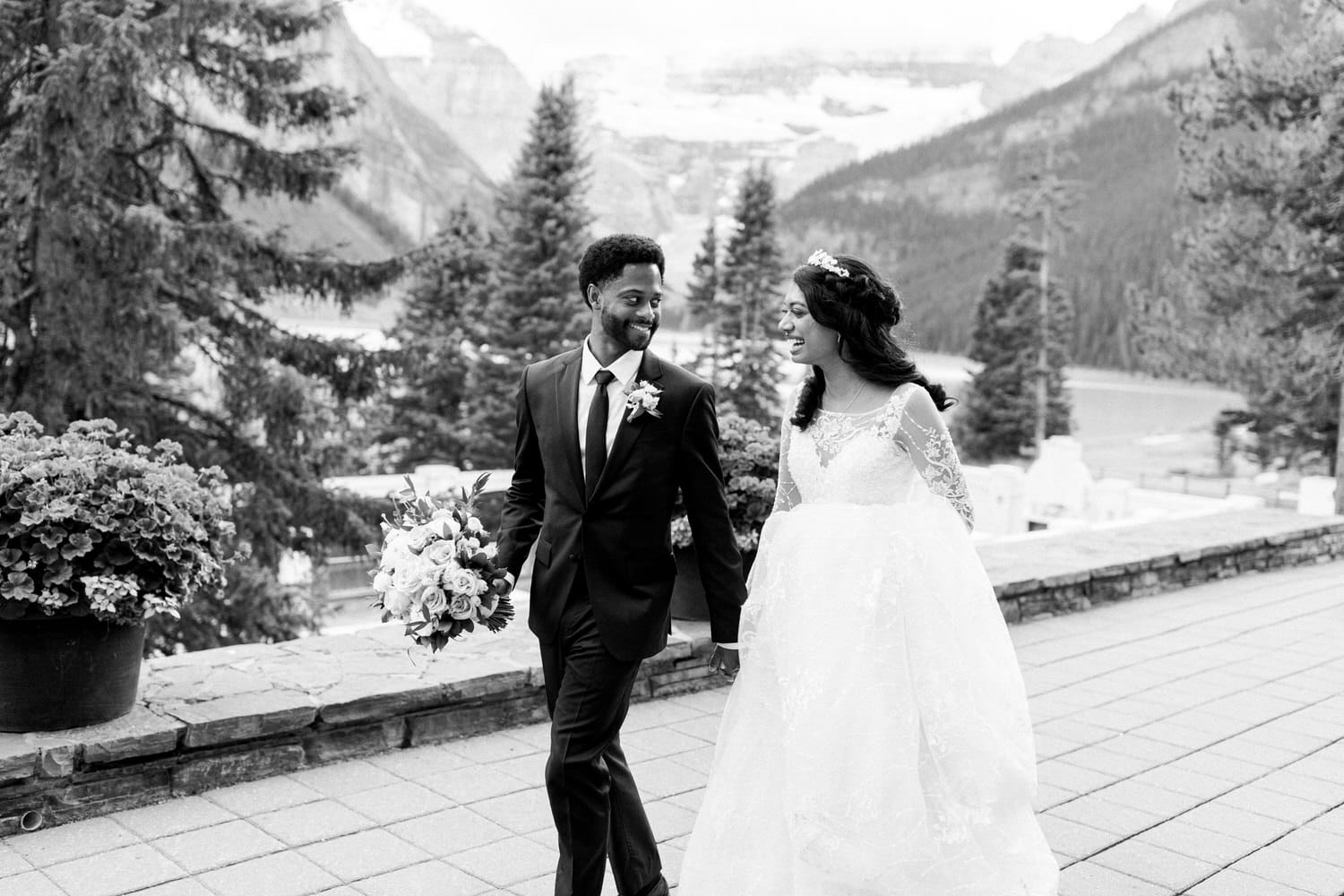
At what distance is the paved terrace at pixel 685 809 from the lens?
373 centimetres

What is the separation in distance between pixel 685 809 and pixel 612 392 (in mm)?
1985

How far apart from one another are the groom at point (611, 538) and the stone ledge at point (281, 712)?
1.73m

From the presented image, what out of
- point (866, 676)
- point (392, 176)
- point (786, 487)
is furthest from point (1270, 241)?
point (392, 176)

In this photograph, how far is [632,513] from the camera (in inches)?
125

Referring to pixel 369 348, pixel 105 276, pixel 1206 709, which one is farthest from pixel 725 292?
pixel 1206 709

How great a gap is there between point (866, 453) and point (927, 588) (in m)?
0.42

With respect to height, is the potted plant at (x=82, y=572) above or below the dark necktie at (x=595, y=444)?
below

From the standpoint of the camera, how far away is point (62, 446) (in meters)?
4.35

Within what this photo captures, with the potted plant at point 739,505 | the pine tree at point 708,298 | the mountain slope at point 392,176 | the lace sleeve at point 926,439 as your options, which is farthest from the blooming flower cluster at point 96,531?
the mountain slope at point 392,176

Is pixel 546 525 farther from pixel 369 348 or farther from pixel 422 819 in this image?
pixel 369 348

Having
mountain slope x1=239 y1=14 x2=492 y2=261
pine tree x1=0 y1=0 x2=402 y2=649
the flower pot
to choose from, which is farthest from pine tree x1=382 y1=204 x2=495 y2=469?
mountain slope x1=239 y1=14 x2=492 y2=261

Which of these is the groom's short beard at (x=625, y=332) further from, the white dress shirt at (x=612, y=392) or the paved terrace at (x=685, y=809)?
the paved terrace at (x=685, y=809)

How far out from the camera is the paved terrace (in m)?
→ 3.73

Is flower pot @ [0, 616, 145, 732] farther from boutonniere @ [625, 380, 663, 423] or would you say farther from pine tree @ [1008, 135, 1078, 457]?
pine tree @ [1008, 135, 1078, 457]
